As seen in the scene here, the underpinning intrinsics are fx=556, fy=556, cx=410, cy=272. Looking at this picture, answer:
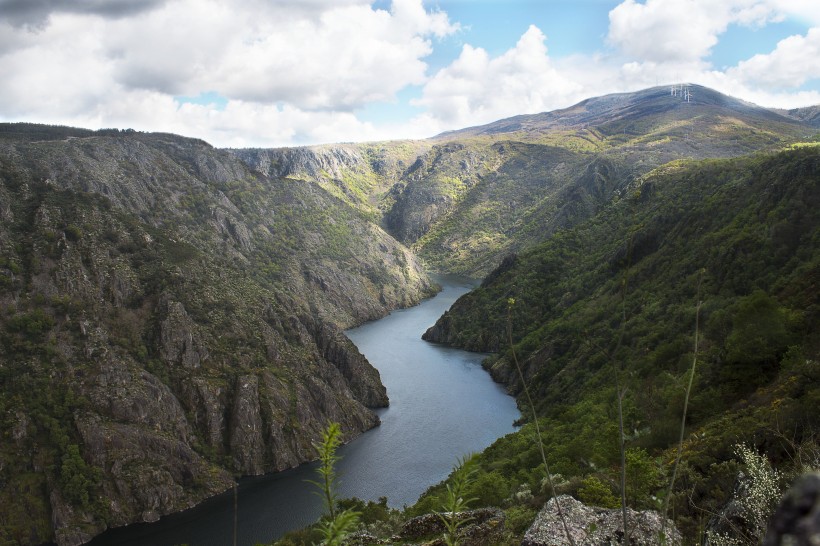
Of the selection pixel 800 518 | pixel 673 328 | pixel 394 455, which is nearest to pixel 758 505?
pixel 800 518

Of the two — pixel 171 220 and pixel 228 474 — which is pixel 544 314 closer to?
pixel 228 474

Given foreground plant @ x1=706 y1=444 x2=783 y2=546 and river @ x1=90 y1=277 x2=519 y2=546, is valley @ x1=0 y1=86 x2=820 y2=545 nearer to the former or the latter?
river @ x1=90 y1=277 x2=519 y2=546

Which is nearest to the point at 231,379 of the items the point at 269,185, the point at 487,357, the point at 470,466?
the point at 487,357

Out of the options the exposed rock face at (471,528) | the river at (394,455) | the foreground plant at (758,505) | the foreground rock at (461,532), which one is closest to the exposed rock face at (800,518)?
the foreground plant at (758,505)

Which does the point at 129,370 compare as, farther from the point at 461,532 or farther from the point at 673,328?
the point at 673,328

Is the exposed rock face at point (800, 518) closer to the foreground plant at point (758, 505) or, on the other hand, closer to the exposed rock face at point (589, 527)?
the foreground plant at point (758, 505)
